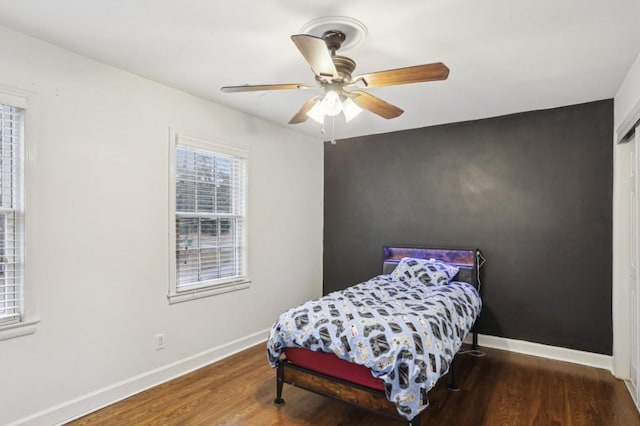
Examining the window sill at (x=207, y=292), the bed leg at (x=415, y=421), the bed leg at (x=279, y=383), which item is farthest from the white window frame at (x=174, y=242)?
the bed leg at (x=415, y=421)

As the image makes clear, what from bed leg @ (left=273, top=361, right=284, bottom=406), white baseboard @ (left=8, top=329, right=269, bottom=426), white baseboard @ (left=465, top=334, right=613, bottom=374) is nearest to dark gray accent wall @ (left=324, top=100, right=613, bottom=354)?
white baseboard @ (left=465, top=334, right=613, bottom=374)

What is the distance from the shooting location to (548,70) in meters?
2.72

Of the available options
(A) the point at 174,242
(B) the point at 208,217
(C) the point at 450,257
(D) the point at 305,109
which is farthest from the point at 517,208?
(A) the point at 174,242

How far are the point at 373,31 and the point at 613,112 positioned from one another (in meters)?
2.70

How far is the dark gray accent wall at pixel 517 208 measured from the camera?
3.43 metres

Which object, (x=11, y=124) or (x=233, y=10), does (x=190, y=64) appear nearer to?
(x=233, y=10)

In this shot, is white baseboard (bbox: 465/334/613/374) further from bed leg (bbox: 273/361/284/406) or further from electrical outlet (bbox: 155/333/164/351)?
electrical outlet (bbox: 155/333/164/351)

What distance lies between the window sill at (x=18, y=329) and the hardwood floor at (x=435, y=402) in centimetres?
71

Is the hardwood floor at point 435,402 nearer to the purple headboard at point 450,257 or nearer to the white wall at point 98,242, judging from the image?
the white wall at point 98,242

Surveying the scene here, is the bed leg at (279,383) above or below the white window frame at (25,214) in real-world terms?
below

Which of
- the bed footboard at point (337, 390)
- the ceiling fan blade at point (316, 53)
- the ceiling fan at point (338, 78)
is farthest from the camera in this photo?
the bed footboard at point (337, 390)

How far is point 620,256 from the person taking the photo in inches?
125

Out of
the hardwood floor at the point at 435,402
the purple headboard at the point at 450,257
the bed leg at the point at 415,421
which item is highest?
the purple headboard at the point at 450,257

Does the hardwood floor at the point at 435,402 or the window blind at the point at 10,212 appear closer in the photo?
the window blind at the point at 10,212
